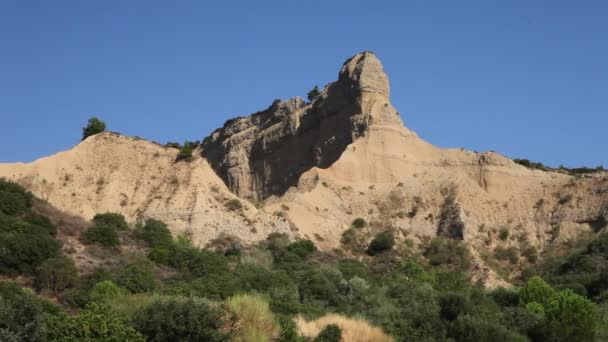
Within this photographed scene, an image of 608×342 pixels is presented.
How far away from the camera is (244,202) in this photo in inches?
2446

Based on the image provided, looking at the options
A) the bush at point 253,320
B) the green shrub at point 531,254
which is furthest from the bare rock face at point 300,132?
the bush at point 253,320

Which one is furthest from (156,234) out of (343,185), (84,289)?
(343,185)

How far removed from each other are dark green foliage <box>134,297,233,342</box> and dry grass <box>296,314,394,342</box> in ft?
11.3

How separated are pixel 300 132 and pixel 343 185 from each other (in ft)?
43.2

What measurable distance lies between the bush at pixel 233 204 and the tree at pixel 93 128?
16.5 meters

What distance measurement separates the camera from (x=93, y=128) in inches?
2881

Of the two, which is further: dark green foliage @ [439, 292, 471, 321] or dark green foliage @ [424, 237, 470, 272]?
dark green foliage @ [424, 237, 470, 272]

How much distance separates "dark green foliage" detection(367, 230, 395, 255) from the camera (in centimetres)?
6431

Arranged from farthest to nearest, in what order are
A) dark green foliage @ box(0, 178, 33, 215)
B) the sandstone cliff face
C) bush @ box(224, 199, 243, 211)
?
the sandstone cliff face < bush @ box(224, 199, 243, 211) < dark green foliage @ box(0, 178, 33, 215)

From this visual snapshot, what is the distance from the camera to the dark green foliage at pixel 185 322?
27.0m

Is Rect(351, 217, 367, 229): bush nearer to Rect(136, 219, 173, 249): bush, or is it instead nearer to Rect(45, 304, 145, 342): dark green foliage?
Rect(136, 219, 173, 249): bush

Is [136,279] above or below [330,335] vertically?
above

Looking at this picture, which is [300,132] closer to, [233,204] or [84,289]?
[233,204]

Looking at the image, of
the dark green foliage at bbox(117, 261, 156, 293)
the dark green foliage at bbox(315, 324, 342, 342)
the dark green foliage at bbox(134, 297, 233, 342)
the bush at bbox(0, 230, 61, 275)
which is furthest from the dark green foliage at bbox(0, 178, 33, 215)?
the dark green foliage at bbox(315, 324, 342, 342)
